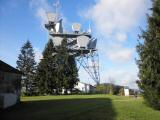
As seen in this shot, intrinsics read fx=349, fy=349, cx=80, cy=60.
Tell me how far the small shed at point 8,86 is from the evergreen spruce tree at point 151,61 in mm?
12937

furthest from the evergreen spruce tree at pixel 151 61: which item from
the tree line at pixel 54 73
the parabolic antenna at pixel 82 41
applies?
the parabolic antenna at pixel 82 41

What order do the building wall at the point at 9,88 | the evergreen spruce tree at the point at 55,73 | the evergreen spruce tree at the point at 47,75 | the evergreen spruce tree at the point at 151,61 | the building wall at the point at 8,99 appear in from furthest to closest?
the evergreen spruce tree at the point at 55,73 < the evergreen spruce tree at the point at 47,75 < the building wall at the point at 9,88 < the building wall at the point at 8,99 < the evergreen spruce tree at the point at 151,61

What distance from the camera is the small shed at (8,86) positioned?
1260 inches

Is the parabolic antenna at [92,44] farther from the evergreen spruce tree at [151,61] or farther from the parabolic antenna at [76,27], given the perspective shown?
the evergreen spruce tree at [151,61]

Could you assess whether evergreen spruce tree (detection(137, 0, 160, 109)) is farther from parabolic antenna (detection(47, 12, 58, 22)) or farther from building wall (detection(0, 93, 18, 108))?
parabolic antenna (detection(47, 12, 58, 22))

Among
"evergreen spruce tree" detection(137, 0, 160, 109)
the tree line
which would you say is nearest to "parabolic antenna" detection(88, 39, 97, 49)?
the tree line

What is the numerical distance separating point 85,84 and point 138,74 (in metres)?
90.3

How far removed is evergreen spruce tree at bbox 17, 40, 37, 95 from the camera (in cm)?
8219

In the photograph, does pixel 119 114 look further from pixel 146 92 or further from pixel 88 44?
pixel 88 44

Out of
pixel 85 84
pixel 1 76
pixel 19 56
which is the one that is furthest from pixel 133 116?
pixel 85 84

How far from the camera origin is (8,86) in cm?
3506

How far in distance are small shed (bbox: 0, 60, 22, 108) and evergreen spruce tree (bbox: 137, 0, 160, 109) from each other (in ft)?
42.4

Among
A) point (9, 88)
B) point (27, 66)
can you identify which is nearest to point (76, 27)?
point (27, 66)

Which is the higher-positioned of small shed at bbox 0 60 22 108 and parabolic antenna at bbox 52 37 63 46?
parabolic antenna at bbox 52 37 63 46
